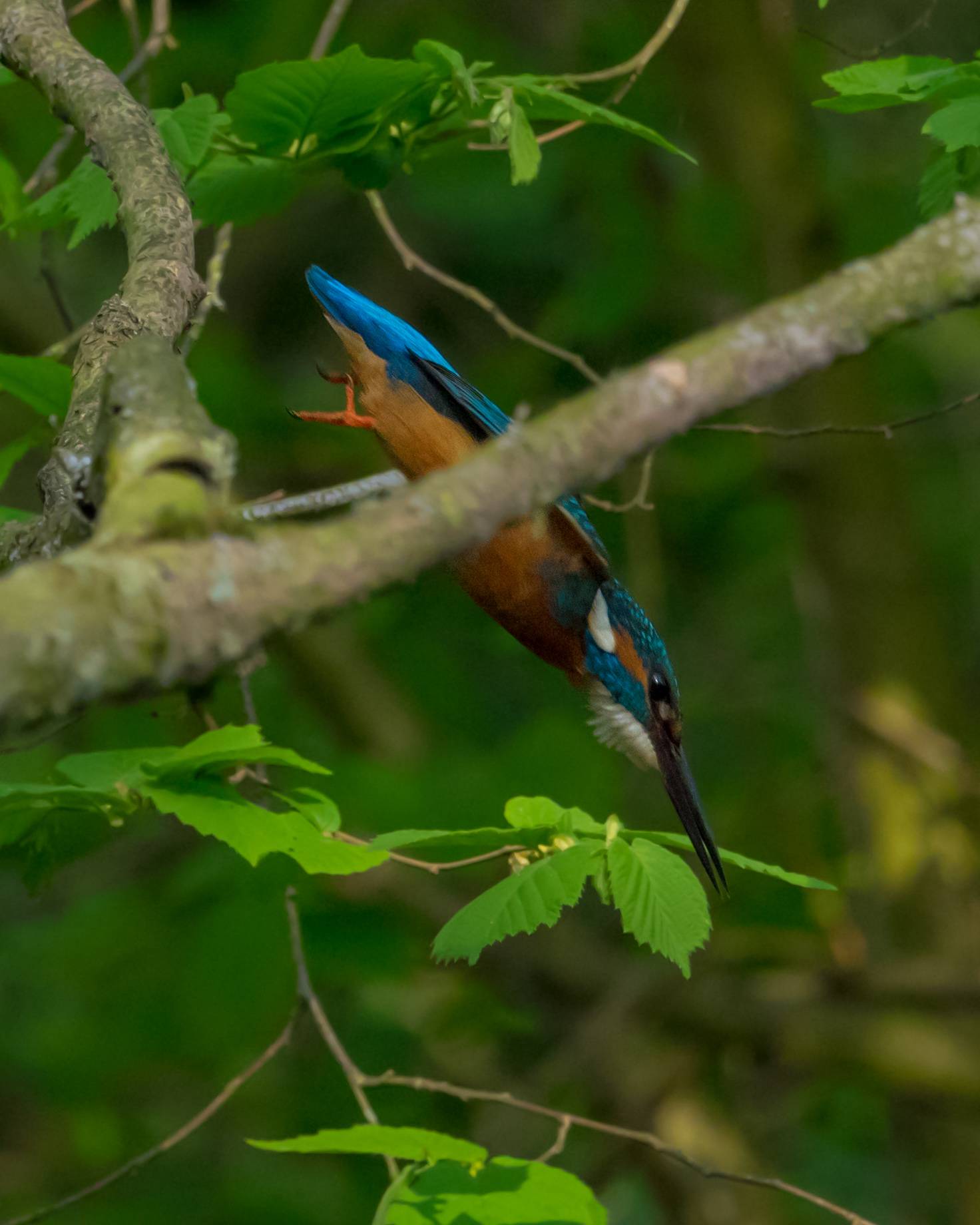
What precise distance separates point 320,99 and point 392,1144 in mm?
1407

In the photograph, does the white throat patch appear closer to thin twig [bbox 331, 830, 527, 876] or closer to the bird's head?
the bird's head

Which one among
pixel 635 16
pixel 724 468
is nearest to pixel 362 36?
pixel 635 16

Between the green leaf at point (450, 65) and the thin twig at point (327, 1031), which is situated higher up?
the green leaf at point (450, 65)

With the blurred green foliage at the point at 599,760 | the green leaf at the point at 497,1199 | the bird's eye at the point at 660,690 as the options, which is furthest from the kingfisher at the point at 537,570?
the blurred green foliage at the point at 599,760

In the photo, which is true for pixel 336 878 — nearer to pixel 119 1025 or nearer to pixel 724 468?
pixel 119 1025

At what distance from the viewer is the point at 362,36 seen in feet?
15.1

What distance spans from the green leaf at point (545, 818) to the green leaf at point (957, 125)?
36.8 inches

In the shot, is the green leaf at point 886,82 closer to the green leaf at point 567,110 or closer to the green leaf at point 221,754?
the green leaf at point 567,110

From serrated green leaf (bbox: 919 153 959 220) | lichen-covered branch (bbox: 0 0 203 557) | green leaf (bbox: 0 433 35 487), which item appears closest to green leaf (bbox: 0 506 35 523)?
green leaf (bbox: 0 433 35 487)

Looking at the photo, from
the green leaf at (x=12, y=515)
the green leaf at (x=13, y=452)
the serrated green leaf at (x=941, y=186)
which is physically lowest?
the green leaf at (x=12, y=515)

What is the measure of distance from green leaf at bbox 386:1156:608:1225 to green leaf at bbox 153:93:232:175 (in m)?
1.44

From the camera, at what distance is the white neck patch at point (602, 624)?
94.0 inches

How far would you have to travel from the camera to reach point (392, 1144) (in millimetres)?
1482

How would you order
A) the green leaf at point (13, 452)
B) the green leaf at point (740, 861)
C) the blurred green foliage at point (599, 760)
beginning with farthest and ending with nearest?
the blurred green foliage at point (599, 760)
the green leaf at point (13, 452)
the green leaf at point (740, 861)
